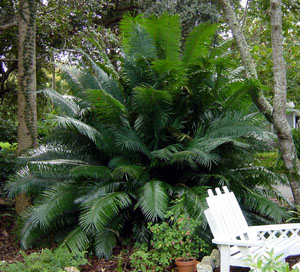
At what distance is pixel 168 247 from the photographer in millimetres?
4203

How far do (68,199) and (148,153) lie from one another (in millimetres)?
1295

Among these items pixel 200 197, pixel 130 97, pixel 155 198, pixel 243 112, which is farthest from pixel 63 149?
pixel 243 112

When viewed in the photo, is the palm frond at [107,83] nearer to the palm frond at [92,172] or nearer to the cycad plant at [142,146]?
the cycad plant at [142,146]

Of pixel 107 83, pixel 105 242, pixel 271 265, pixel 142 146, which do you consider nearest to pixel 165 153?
pixel 142 146

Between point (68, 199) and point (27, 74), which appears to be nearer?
point (68, 199)

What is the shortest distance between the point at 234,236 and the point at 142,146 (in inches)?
74.7

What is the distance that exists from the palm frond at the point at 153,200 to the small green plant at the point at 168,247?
0.21 metres

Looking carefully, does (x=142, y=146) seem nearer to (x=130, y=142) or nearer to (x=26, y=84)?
(x=130, y=142)

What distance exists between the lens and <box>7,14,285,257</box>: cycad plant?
4797 mm

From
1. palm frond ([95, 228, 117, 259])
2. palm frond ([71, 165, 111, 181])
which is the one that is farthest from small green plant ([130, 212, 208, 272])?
palm frond ([71, 165, 111, 181])

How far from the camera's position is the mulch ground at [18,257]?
430 cm

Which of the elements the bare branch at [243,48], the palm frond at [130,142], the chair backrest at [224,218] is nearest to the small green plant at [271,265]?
the chair backrest at [224,218]

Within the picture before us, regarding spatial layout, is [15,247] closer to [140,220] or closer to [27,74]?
[140,220]

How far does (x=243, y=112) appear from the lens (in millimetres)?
5539
